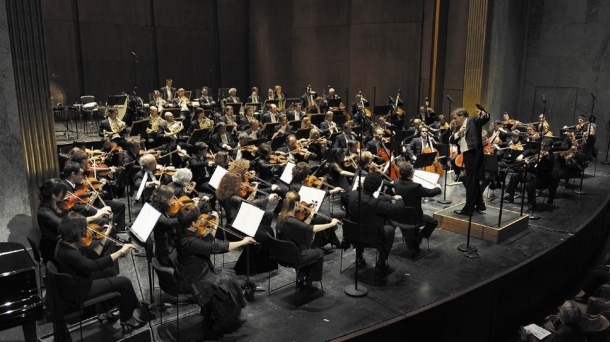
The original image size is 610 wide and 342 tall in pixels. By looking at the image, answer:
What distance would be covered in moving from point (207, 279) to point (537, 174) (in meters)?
7.27

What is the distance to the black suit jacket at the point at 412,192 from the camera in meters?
7.18

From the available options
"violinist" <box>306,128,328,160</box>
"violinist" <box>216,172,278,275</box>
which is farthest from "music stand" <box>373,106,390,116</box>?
"violinist" <box>216,172,278,275</box>

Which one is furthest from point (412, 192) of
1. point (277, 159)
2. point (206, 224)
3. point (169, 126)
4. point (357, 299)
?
point (169, 126)

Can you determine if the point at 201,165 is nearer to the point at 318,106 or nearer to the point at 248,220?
the point at 248,220

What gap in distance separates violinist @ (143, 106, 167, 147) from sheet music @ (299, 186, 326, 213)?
570 cm

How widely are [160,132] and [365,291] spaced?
22.5 ft

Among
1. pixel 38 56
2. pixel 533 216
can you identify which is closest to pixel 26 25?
pixel 38 56

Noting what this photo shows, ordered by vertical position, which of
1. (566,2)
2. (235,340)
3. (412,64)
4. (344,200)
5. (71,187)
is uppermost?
(566,2)

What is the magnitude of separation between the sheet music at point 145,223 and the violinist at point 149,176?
1.78 meters

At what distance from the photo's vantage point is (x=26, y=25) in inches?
275

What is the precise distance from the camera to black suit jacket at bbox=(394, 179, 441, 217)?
283 inches

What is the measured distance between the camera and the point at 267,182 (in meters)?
9.50

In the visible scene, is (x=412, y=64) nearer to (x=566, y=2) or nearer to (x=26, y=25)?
(x=566, y=2)

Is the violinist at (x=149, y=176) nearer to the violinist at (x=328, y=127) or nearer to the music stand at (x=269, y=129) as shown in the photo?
the music stand at (x=269, y=129)
